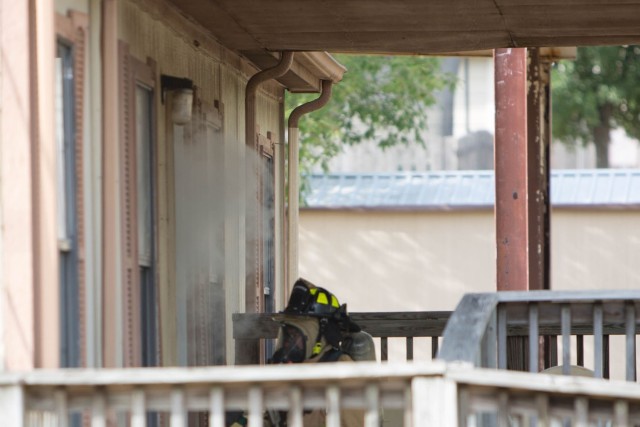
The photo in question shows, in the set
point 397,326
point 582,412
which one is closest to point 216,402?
point 582,412

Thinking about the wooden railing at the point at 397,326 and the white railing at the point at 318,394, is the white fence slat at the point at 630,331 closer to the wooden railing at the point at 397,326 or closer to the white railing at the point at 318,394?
the white railing at the point at 318,394

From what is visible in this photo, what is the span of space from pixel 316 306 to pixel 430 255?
16369 millimetres

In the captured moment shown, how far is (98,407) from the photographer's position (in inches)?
213

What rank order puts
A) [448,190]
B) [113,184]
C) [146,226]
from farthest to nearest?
[448,190] < [146,226] < [113,184]

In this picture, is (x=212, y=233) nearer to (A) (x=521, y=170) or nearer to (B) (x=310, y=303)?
(B) (x=310, y=303)

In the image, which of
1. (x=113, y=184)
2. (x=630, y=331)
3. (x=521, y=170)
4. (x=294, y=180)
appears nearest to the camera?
(x=113, y=184)

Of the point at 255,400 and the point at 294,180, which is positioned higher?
the point at 294,180

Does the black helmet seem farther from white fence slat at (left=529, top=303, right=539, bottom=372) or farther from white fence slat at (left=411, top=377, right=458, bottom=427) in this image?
white fence slat at (left=411, top=377, right=458, bottom=427)

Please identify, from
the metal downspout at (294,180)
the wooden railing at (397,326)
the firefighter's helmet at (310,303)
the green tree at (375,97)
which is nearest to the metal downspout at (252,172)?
the wooden railing at (397,326)

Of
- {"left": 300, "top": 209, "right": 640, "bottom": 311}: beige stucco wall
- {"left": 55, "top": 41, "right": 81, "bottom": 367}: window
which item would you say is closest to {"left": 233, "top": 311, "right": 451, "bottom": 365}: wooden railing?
{"left": 55, "top": 41, "right": 81, "bottom": 367}: window

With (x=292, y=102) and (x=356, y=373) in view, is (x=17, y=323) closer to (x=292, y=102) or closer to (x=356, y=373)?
(x=356, y=373)

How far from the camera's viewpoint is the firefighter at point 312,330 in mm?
8594

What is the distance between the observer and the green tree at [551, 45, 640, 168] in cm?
3462

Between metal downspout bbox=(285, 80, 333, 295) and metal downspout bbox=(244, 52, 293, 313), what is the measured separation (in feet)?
5.51
